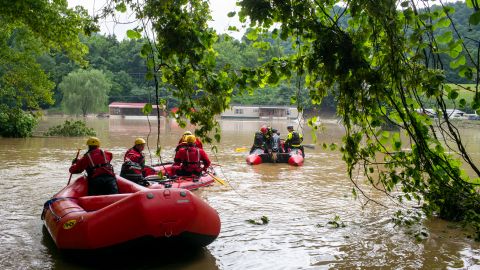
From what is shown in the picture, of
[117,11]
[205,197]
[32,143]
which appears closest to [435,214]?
[205,197]

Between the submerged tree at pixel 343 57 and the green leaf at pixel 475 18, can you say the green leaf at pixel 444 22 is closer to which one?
the submerged tree at pixel 343 57

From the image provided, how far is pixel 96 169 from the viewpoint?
739 cm

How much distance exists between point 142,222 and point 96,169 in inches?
93.4

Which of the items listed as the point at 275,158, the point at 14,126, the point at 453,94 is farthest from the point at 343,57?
the point at 14,126

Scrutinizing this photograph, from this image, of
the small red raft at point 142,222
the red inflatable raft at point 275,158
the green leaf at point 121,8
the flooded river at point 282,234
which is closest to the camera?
the green leaf at point 121,8

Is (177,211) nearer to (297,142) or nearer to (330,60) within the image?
(330,60)

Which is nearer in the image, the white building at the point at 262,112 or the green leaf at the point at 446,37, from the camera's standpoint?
the green leaf at the point at 446,37

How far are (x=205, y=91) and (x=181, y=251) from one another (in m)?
2.95

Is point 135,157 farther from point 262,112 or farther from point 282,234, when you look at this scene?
point 262,112

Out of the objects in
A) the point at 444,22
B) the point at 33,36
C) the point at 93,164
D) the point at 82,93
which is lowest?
the point at 93,164

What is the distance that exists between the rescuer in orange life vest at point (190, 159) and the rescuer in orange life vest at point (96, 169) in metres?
3.42

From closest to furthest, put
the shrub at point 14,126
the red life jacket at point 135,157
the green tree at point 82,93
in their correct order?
the red life jacket at point 135,157, the shrub at point 14,126, the green tree at point 82,93

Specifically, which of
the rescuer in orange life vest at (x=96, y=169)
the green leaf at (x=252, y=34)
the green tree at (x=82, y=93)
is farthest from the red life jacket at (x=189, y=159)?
the green tree at (x=82, y=93)

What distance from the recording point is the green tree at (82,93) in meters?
57.5
